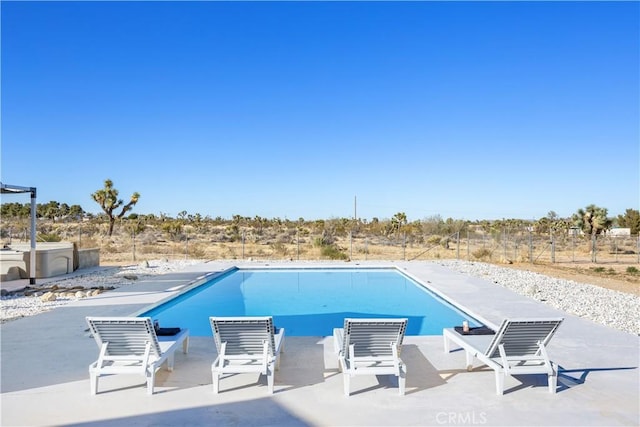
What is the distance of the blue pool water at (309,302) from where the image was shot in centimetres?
808

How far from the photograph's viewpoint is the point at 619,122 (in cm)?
2048

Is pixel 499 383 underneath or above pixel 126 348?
underneath

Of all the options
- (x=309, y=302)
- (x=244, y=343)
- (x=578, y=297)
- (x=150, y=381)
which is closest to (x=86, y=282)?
(x=309, y=302)

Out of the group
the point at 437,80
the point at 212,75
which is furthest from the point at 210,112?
the point at 437,80

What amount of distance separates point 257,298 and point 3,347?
19.3ft

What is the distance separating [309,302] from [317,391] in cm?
622

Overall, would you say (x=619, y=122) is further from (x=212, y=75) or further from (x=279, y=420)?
(x=279, y=420)

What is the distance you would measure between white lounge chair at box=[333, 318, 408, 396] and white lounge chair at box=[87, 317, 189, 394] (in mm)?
1759

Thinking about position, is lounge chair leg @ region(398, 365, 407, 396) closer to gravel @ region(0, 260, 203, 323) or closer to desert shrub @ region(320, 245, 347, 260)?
gravel @ region(0, 260, 203, 323)

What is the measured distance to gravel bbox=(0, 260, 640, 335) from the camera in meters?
7.49

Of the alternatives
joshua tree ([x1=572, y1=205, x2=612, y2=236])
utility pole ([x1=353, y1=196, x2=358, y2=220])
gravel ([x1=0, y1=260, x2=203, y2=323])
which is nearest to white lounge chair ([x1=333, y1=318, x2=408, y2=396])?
gravel ([x1=0, y1=260, x2=203, y2=323])

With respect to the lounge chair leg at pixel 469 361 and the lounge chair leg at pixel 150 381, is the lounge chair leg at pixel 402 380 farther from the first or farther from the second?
the lounge chair leg at pixel 150 381

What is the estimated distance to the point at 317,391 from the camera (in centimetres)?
411

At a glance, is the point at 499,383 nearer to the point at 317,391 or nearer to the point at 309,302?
the point at 317,391
